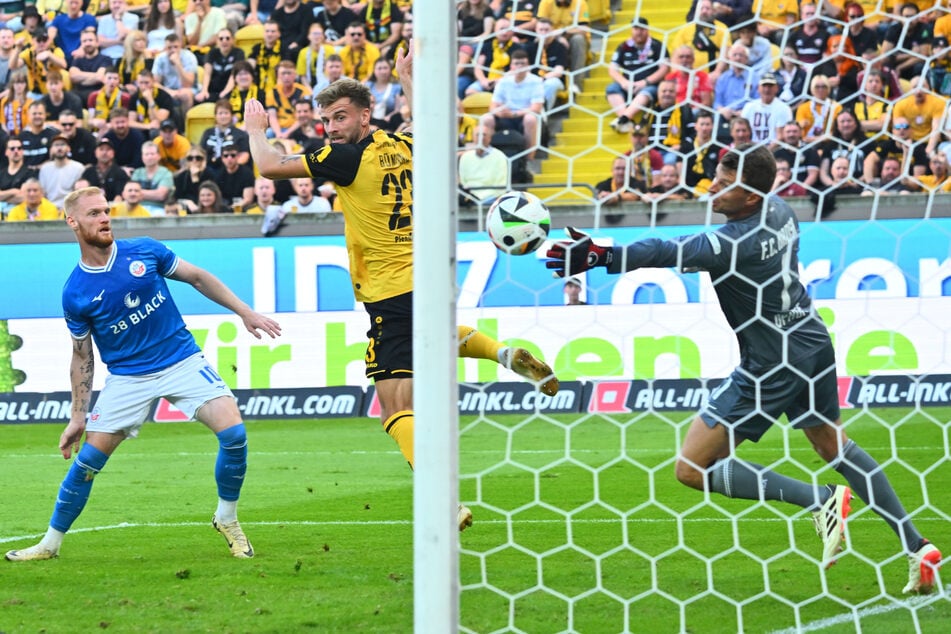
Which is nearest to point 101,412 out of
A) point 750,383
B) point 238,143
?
point 750,383

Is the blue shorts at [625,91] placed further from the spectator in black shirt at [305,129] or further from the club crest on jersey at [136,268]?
the spectator in black shirt at [305,129]

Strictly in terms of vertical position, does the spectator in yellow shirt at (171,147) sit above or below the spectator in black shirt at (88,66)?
below

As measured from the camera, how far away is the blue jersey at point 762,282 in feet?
17.5

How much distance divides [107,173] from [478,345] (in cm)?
1080

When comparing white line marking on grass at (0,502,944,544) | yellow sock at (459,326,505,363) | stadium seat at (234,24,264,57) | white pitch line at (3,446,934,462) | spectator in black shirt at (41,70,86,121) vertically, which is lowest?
white pitch line at (3,446,934,462)

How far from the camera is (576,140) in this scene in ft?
22.4

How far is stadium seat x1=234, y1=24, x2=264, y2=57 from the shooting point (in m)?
16.9

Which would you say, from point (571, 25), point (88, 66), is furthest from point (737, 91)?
point (88, 66)

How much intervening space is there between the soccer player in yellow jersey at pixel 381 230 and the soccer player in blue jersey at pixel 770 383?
39.6 inches

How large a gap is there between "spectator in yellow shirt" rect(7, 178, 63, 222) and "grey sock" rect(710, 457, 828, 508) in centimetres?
1126

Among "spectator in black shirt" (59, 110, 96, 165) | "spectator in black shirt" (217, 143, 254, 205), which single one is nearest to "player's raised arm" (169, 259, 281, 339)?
"spectator in black shirt" (217, 143, 254, 205)

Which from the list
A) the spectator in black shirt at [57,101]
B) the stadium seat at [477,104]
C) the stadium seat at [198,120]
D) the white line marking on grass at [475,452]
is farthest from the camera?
the spectator in black shirt at [57,101]

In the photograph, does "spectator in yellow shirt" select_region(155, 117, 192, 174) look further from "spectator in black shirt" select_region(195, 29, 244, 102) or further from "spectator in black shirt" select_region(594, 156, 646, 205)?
"spectator in black shirt" select_region(594, 156, 646, 205)

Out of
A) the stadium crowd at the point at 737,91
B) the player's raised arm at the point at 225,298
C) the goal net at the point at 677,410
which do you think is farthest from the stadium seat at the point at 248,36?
the player's raised arm at the point at 225,298
